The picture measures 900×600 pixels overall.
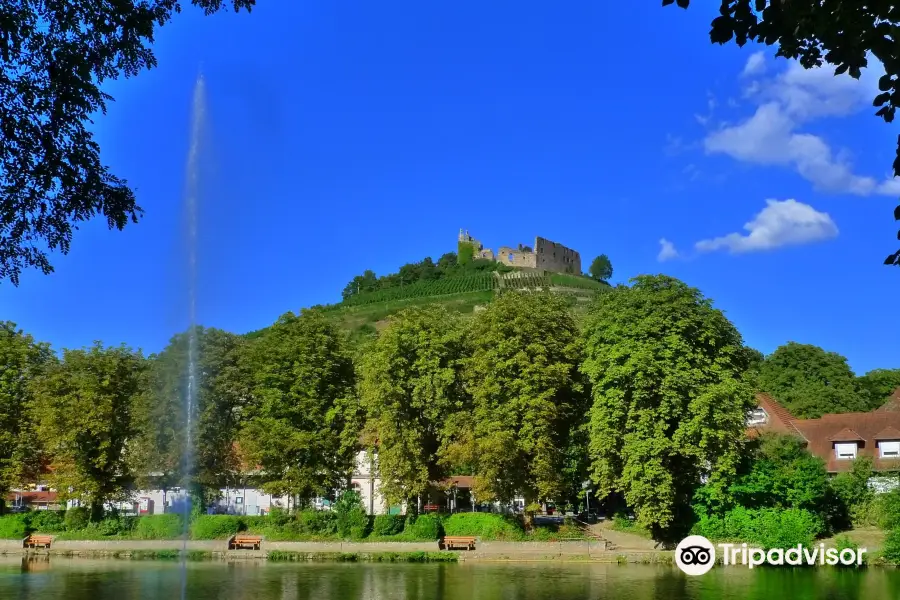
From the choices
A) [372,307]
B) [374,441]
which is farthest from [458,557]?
[372,307]

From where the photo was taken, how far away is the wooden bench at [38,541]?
49875 mm

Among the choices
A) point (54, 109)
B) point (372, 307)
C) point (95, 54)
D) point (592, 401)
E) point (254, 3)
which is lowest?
point (592, 401)

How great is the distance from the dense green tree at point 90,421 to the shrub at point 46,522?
7.81 feet

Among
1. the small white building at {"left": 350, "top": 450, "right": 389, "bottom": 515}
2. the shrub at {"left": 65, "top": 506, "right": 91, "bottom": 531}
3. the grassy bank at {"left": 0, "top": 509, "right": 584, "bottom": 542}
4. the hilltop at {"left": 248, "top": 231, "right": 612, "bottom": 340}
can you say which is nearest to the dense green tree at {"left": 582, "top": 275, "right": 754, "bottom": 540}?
the grassy bank at {"left": 0, "top": 509, "right": 584, "bottom": 542}

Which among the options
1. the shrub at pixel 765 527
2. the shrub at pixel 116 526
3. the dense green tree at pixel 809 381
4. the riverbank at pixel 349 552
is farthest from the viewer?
the dense green tree at pixel 809 381

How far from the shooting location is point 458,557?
4419cm

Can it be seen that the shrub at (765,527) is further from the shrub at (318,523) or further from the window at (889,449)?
the shrub at (318,523)

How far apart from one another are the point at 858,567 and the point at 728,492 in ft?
23.7

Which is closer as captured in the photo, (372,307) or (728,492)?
(728,492)

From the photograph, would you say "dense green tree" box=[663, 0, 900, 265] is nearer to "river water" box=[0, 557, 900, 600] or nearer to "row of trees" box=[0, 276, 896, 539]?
"river water" box=[0, 557, 900, 600]

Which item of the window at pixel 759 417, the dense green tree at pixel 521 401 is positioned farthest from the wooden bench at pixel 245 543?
the window at pixel 759 417

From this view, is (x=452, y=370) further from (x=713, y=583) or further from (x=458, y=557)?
(x=713, y=583)

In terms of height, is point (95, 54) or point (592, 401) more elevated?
point (95, 54)

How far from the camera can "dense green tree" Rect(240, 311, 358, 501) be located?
48.6 m
